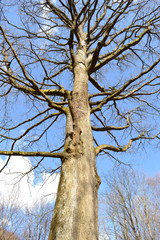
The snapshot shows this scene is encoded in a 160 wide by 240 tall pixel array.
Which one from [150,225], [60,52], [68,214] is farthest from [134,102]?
[150,225]

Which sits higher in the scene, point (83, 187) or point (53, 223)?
point (83, 187)

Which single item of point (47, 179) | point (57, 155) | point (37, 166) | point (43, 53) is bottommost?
point (57, 155)

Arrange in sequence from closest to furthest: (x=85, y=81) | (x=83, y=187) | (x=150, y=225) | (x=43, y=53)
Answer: (x=83, y=187), (x=85, y=81), (x=43, y=53), (x=150, y=225)

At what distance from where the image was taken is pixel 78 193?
1358mm

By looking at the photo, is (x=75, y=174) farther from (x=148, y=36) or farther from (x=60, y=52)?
(x=60, y=52)

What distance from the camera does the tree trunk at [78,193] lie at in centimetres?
118

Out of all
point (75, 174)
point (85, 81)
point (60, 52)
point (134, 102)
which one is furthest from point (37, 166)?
point (60, 52)

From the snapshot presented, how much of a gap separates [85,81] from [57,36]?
9.31 ft

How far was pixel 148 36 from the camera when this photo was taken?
4.04 m

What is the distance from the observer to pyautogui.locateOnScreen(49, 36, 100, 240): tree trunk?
1178 mm

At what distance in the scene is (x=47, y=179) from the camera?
3.38m

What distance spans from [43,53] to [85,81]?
234 cm

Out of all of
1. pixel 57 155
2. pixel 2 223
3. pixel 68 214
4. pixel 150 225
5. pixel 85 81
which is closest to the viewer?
pixel 68 214

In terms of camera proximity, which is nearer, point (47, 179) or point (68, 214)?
point (68, 214)
